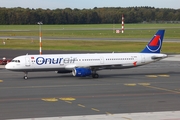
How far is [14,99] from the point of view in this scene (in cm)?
3503

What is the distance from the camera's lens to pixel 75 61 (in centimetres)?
4962

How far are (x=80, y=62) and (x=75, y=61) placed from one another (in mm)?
615

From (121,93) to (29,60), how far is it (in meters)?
14.1

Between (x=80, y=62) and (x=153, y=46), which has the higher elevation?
(x=153, y=46)

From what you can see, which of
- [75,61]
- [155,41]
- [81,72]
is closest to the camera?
[81,72]

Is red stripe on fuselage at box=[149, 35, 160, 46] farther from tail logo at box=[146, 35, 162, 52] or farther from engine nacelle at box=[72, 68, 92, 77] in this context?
engine nacelle at box=[72, 68, 92, 77]

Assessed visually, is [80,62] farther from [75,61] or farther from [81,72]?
[81,72]

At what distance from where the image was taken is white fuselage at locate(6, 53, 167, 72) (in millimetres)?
47812

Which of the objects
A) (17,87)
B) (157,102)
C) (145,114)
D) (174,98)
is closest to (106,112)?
(145,114)

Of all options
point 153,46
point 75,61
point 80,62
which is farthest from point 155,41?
point 75,61

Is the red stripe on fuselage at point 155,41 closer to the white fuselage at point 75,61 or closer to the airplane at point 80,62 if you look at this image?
the airplane at point 80,62

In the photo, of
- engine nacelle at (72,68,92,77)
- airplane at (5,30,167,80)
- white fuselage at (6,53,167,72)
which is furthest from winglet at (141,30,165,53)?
engine nacelle at (72,68,92,77)

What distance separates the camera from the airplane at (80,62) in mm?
47812

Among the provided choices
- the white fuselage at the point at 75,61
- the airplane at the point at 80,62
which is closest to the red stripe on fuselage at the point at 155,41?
the airplane at the point at 80,62
